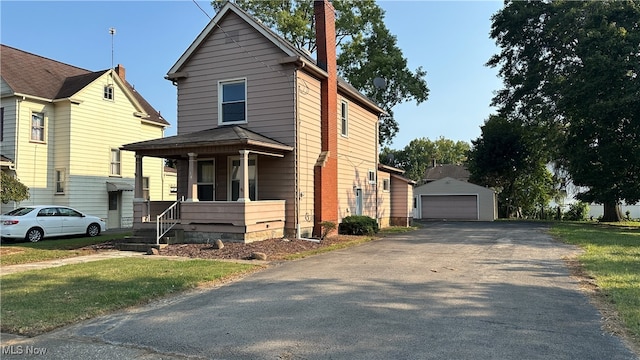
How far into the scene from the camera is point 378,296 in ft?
23.5

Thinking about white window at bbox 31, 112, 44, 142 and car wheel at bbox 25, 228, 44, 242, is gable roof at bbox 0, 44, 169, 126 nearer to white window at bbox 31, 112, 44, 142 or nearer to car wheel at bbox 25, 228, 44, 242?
white window at bbox 31, 112, 44, 142

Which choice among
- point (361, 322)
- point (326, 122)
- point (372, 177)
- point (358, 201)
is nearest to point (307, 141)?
point (326, 122)

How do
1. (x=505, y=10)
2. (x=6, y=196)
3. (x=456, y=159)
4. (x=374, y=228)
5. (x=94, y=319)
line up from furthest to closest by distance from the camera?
(x=456, y=159) → (x=505, y=10) → (x=374, y=228) → (x=6, y=196) → (x=94, y=319)

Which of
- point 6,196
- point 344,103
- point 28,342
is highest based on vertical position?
point 344,103

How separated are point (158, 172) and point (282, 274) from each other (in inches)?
804

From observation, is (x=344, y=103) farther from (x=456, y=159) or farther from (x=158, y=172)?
(x=456, y=159)

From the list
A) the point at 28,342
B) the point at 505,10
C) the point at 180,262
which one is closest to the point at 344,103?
the point at 180,262

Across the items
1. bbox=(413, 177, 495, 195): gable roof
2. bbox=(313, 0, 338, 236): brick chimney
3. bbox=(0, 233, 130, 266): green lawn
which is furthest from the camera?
bbox=(413, 177, 495, 195): gable roof

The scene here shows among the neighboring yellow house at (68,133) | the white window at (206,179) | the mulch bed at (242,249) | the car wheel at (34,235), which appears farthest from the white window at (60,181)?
the mulch bed at (242,249)

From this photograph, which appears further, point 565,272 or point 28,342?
point 565,272

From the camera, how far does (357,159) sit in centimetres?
2088

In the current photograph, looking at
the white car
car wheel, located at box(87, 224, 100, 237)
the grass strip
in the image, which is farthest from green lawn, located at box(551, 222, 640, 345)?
car wheel, located at box(87, 224, 100, 237)

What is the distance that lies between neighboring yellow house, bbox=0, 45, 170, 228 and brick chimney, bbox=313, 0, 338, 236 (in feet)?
35.1

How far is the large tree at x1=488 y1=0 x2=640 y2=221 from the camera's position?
23922 mm
